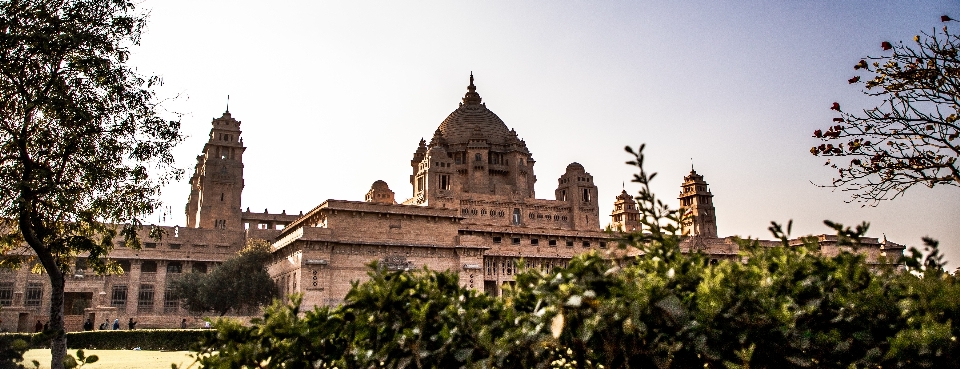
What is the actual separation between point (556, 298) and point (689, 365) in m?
0.87

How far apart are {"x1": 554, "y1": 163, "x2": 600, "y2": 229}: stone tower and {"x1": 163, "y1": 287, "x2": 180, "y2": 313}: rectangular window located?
3432cm

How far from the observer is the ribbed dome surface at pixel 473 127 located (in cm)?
7294

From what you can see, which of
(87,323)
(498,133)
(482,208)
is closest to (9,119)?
(87,323)

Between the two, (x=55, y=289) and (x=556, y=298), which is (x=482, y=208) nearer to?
(x=55, y=289)

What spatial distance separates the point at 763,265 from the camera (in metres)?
4.07

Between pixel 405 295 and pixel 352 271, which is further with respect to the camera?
A: pixel 352 271

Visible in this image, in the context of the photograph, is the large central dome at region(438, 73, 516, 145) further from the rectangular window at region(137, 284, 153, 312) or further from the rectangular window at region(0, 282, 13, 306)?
the rectangular window at region(0, 282, 13, 306)

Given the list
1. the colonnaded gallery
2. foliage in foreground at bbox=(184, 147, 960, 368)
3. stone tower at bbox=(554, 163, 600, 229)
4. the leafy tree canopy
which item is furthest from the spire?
foliage in foreground at bbox=(184, 147, 960, 368)

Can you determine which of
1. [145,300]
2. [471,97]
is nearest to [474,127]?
[471,97]

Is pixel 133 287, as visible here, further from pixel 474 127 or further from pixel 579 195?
pixel 579 195

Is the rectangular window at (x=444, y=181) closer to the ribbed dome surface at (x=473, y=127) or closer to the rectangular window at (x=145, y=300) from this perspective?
the ribbed dome surface at (x=473, y=127)

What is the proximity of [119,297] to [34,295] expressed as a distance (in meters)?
4.86

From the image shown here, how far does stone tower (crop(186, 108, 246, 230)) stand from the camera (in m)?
60.4

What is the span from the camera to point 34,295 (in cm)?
4472
